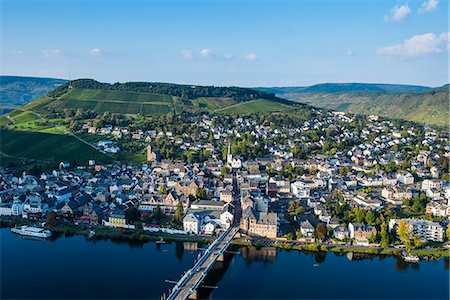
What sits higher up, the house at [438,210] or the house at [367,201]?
the house at [367,201]

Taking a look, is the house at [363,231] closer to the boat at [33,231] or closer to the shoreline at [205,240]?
the shoreline at [205,240]

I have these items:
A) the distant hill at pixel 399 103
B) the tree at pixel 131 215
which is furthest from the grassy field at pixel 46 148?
the distant hill at pixel 399 103

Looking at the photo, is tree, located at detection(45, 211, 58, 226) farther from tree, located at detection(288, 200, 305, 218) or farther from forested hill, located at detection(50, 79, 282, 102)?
forested hill, located at detection(50, 79, 282, 102)

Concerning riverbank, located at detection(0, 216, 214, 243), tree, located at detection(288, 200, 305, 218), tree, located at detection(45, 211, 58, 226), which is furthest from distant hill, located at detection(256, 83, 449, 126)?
tree, located at detection(45, 211, 58, 226)

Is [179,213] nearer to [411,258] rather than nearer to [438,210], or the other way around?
[411,258]

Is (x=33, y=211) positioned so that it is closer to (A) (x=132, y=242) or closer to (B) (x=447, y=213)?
(A) (x=132, y=242)

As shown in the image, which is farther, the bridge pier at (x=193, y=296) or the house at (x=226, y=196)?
the house at (x=226, y=196)
